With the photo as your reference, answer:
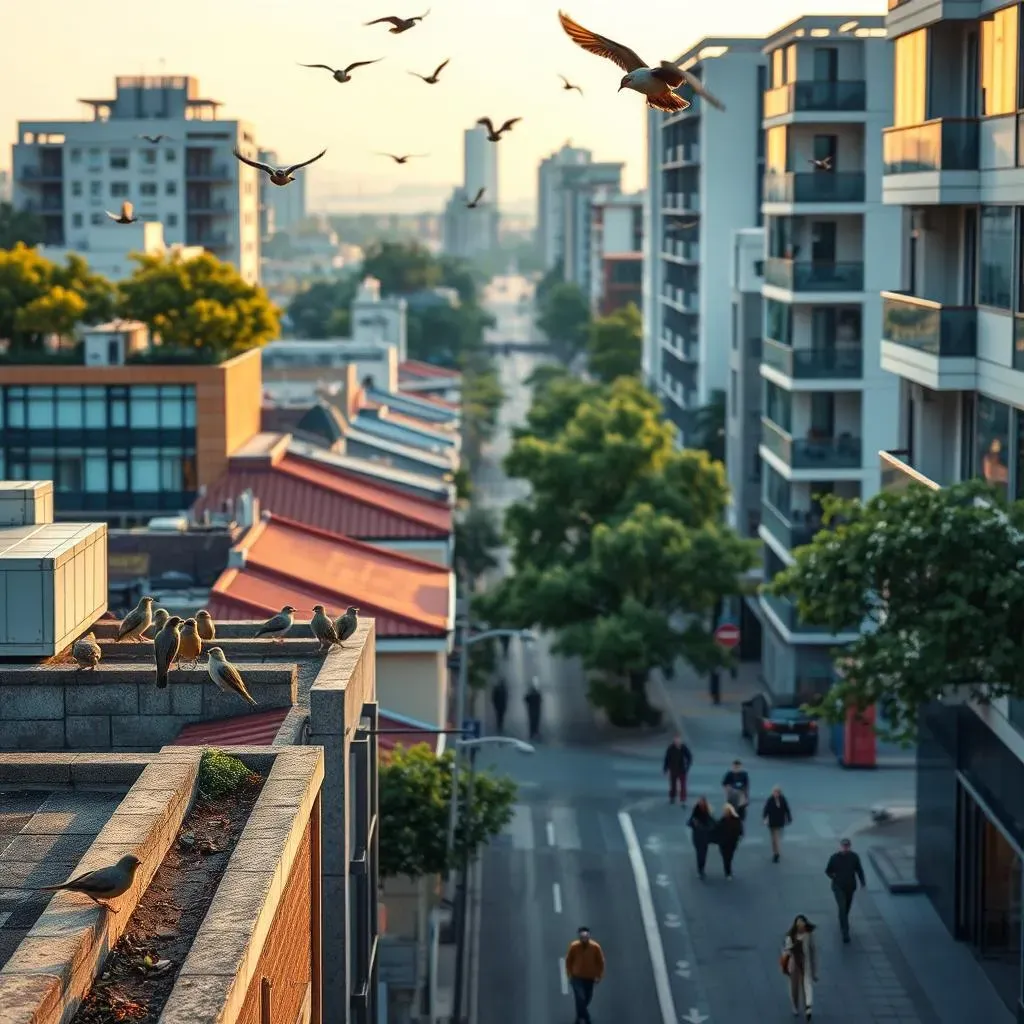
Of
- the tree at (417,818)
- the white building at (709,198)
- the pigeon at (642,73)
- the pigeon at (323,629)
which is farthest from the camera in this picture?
the white building at (709,198)

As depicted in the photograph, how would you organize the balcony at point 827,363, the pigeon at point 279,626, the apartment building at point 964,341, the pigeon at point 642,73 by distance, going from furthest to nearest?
the balcony at point 827,363 → the apartment building at point 964,341 → the pigeon at point 279,626 → the pigeon at point 642,73

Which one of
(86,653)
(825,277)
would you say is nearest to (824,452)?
(825,277)

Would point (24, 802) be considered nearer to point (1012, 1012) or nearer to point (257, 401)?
point (1012, 1012)

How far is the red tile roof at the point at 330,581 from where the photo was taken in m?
40.3

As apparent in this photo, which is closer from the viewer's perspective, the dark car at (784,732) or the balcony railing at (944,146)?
the balcony railing at (944,146)

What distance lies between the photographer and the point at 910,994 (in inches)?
1267

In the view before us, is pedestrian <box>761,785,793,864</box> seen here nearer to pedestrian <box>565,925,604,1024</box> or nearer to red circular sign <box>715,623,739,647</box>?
pedestrian <box>565,925,604,1024</box>

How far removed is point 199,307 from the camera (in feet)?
204

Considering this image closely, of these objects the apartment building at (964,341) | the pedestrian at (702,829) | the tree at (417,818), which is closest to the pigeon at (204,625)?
the tree at (417,818)

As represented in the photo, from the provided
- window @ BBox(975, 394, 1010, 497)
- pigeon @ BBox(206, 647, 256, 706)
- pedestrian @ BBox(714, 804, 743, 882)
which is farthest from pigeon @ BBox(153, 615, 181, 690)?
pedestrian @ BBox(714, 804, 743, 882)

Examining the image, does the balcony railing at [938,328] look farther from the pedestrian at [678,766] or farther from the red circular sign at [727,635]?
the red circular sign at [727,635]

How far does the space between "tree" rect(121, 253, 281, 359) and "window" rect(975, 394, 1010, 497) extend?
3289 centimetres

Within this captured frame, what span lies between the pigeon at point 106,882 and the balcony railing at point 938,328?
22.2 meters

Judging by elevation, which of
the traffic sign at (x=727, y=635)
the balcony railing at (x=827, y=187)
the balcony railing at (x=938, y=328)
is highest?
the balcony railing at (x=827, y=187)
